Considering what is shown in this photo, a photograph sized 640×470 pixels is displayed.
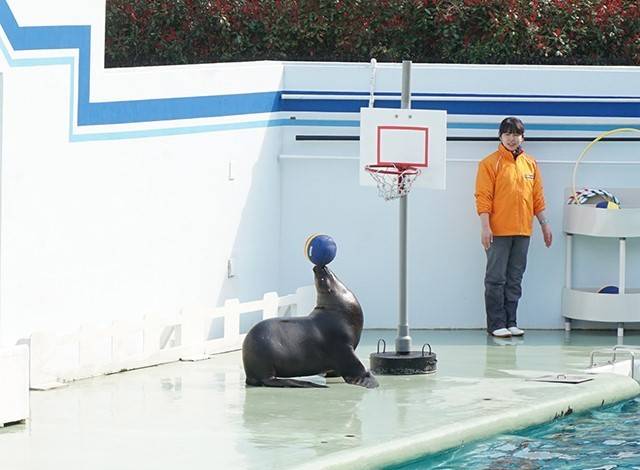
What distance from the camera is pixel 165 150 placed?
11414 mm

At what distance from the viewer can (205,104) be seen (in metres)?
11.9

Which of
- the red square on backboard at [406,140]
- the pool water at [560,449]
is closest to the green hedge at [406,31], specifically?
the red square on backboard at [406,140]

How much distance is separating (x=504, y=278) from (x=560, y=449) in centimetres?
385

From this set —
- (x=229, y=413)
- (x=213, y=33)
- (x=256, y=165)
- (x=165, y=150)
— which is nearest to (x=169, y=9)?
(x=213, y=33)

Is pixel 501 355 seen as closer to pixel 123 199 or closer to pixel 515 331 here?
pixel 515 331

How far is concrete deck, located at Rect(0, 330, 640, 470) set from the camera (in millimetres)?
7965

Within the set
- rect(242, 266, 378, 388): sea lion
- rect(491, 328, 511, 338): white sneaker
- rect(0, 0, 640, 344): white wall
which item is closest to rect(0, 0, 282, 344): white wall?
rect(0, 0, 640, 344): white wall

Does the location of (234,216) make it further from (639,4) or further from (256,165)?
(639,4)

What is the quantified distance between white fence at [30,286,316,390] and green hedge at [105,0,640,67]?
3.97 m

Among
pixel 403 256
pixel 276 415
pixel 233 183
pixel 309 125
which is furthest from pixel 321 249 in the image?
pixel 309 125

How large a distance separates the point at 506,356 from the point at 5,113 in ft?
14.1

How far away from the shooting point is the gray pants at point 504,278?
12609 millimetres

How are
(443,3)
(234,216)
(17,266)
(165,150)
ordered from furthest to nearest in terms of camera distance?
(443,3)
(234,216)
(165,150)
(17,266)

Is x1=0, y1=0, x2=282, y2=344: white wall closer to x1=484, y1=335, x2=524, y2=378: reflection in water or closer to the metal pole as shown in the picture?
the metal pole
